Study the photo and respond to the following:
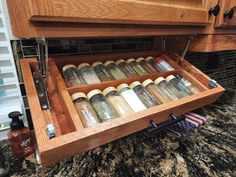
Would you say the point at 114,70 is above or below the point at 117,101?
above

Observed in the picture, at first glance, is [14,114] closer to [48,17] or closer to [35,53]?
[35,53]

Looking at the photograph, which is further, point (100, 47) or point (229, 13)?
point (100, 47)

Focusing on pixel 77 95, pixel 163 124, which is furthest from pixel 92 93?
pixel 163 124

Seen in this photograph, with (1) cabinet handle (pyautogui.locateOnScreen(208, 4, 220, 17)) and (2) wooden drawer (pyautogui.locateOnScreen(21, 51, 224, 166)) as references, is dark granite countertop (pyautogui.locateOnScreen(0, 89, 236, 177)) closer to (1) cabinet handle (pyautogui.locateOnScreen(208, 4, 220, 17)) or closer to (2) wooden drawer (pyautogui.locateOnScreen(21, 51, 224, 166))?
(2) wooden drawer (pyautogui.locateOnScreen(21, 51, 224, 166))

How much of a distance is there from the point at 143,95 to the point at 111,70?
7.0 inches

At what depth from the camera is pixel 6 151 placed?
70 cm

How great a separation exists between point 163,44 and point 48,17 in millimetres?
701

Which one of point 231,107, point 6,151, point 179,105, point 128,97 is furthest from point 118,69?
point 231,107

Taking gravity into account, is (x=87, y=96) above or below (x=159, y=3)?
below

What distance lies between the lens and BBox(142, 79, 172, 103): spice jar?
68 centimetres

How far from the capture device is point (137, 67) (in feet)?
2.60

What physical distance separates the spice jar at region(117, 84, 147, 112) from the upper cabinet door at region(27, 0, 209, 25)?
0.24 metres

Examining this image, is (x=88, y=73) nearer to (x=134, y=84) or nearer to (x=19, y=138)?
(x=134, y=84)

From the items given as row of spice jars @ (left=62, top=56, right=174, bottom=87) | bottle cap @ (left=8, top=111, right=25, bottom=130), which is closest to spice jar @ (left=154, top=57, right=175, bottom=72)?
row of spice jars @ (left=62, top=56, right=174, bottom=87)
